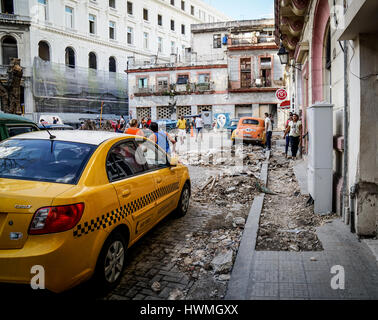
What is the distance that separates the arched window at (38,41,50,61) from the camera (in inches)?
1522

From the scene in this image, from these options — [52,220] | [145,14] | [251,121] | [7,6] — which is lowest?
[52,220]

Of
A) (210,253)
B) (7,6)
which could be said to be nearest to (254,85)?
(7,6)

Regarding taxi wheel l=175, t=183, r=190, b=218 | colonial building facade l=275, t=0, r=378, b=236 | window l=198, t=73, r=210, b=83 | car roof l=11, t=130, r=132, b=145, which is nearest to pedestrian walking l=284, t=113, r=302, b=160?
colonial building facade l=275, t=0, r=378, b=236

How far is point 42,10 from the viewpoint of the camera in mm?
37844

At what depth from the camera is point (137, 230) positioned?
4.13 meters

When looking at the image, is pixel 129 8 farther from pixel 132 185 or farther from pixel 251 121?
pixel 132 185

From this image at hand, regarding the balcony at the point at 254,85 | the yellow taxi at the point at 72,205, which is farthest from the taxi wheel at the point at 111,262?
the balcony at the point at 254,85

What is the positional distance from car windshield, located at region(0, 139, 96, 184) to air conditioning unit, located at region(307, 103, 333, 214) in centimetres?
383

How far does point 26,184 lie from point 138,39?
5163 centimetres

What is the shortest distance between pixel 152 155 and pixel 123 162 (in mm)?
1244

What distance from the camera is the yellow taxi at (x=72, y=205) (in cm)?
283

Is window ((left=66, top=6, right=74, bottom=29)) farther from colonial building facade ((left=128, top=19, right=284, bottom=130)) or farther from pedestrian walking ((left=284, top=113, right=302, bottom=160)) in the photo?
pedestrian walking ((left=284, top=113, right=302, bottom=160))

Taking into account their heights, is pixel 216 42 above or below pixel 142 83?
above

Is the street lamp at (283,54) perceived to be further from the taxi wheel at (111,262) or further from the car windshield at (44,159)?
the taxi wheel at (111,262)
